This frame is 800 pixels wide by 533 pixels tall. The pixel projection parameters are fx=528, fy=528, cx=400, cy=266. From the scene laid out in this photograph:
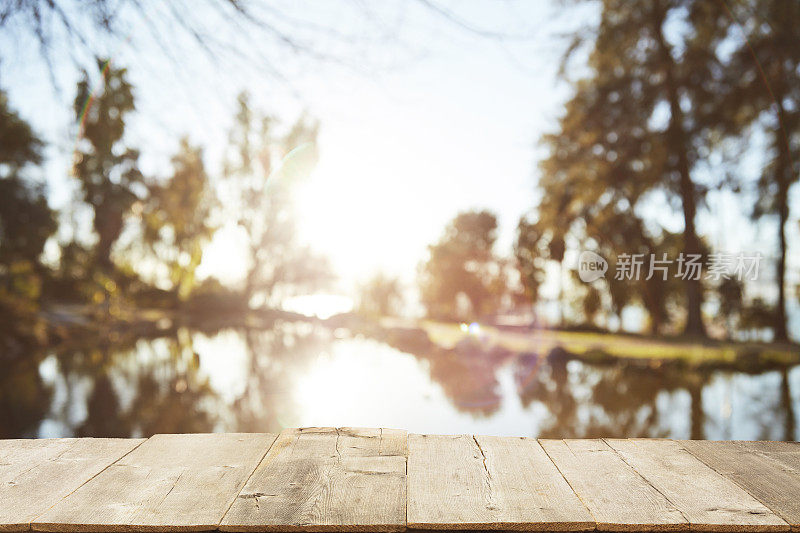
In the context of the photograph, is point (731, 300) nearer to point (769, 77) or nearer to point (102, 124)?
point (769, 77)

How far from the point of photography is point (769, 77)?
12297mm

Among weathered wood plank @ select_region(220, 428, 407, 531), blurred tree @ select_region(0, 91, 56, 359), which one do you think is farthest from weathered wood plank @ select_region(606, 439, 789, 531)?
blurred tree @ select_region(0, 91, 56, 359)

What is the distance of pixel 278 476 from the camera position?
4.91ft

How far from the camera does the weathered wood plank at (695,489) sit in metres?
1.27

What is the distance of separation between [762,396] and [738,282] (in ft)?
42.1

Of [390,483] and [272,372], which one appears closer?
[390,483]

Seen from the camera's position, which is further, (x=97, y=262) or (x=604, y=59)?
(x=97, y=262)

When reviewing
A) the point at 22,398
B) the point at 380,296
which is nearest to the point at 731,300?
the point at 380,296

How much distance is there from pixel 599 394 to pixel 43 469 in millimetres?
7812

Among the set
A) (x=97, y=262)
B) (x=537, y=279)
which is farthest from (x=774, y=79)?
(x=97, y=262)

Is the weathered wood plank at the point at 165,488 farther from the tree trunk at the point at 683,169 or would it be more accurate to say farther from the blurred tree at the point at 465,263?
the blurred tree at the point at 465,263

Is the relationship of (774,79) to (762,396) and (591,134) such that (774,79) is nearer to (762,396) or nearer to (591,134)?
(591,134)

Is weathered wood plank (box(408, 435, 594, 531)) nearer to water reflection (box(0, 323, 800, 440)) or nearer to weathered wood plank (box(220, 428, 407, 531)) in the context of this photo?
weathered wood plank (box(220, 428, 407, 531))

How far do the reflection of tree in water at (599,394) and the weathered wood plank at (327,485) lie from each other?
4.78 metres
